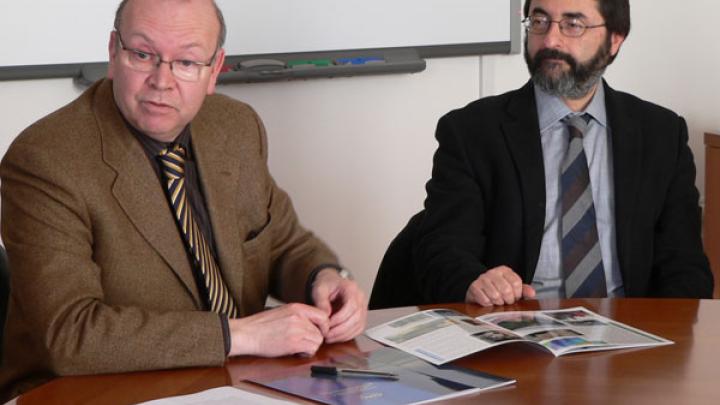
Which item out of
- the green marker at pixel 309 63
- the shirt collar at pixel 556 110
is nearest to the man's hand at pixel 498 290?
the shirt collar at pixel 556 110

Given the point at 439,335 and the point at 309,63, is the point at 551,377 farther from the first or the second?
the point at 309,63

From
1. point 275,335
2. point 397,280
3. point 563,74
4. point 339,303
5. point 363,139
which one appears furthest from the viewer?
point 363,139

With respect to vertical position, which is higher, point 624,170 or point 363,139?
point 624,170

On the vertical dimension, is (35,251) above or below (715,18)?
below

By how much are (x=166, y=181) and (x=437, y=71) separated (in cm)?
258

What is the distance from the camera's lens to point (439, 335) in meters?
2.10

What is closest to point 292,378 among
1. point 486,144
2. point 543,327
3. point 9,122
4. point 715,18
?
point 543,327

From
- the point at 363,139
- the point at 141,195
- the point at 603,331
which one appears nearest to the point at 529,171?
the point at 603,331

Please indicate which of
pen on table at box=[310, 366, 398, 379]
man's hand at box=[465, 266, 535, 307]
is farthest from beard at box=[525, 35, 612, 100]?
pen on table at box=[310, 366, 398, 379]

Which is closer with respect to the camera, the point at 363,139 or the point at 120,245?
A: the point at 120,245

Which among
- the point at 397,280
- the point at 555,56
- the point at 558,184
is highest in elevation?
the point at 555,56

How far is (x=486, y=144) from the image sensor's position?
302 cm

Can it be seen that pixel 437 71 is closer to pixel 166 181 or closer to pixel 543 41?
pixel 543 41

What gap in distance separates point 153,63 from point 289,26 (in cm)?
222
